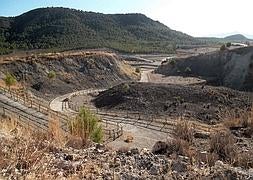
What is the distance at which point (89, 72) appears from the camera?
7994 cm

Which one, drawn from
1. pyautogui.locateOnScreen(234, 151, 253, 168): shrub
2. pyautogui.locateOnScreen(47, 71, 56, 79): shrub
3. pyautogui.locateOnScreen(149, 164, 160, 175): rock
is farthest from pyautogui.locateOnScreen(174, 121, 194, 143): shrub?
pyautogui.locateOnScreen(47, 71, 56, 79): shrub

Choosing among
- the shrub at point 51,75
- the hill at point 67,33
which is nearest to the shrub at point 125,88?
the shrub at point 51,75

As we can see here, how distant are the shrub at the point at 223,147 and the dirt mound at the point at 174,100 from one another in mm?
33271

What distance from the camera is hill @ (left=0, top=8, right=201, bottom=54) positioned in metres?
142

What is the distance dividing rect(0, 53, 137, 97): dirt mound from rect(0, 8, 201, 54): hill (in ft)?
140

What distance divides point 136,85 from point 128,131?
2058 cm

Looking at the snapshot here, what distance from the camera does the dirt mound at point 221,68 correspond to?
71.9 metres

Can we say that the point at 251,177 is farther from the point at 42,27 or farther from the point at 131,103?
the point at 42,27

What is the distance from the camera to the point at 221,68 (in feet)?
278

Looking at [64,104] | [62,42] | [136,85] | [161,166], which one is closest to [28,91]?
[64,104]

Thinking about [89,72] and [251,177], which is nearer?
[251,177]

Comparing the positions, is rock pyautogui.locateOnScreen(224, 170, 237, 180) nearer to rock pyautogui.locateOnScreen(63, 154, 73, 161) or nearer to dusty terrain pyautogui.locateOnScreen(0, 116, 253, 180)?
dusty terrain pyautogui.locateOnScreen(0, 116, 253, 180)

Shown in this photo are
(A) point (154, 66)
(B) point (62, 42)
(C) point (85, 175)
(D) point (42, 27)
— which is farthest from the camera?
(D) point (42, 27)

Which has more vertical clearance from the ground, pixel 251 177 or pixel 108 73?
pixel 251 177
